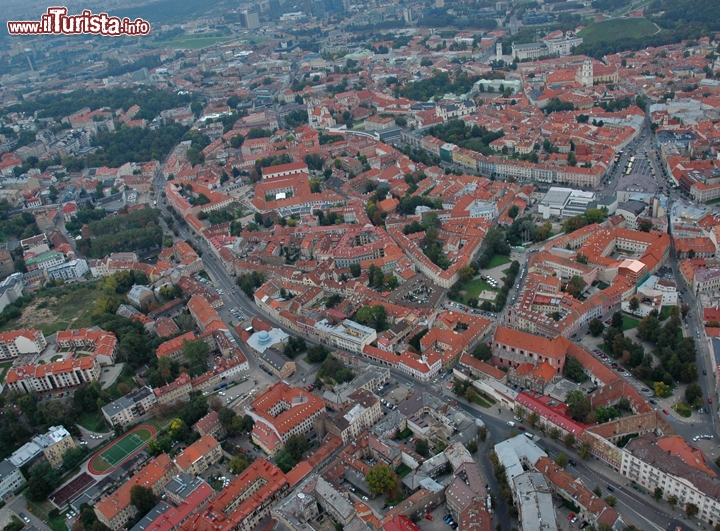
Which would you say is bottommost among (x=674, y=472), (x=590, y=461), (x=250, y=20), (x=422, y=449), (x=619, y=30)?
(x=590, y=461)

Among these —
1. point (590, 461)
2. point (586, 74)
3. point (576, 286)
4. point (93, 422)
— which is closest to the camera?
point (590, 461)

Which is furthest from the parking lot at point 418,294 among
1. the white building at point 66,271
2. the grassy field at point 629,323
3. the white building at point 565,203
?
the white building at point 66,271

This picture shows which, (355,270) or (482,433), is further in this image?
(355,270)

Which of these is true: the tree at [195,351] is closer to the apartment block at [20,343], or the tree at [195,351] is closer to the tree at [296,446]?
the tree at [296,446]

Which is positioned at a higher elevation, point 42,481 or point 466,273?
point 466,273

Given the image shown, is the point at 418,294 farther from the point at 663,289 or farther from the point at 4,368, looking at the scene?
the point at 4,368

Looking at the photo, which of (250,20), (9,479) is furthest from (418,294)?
(250,20)

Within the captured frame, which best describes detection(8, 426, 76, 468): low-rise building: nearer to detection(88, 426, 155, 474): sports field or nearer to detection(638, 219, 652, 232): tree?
detection(88, 426, 155, 474): sports field
